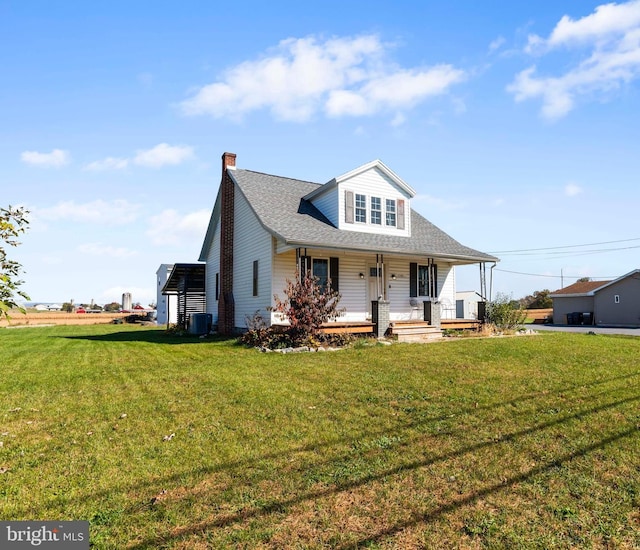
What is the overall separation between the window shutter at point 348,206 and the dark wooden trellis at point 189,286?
1105 centimetres

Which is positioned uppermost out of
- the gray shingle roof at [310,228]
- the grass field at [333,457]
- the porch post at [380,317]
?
the gray shingle roof at [310,228]

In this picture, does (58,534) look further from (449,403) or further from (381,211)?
(381,211)

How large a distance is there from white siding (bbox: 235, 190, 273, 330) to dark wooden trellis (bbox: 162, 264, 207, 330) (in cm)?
573

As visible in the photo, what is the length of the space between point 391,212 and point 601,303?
2843cm

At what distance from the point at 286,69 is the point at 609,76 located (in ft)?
29.6

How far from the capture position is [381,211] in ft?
63.8

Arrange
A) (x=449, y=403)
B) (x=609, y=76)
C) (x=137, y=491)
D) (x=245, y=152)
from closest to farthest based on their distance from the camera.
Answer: (x=137, y=491) → (x=449, y=403) → (x=609, y=76) → (x=245, y=152)

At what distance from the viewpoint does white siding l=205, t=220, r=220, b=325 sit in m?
23.4

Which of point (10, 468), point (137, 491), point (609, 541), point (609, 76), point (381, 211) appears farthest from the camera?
point (381, 211)

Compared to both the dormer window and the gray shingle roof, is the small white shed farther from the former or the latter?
the dormer window

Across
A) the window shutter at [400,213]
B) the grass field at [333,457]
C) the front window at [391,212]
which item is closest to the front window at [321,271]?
the front window at [391,212]

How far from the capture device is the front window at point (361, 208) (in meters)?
18.8

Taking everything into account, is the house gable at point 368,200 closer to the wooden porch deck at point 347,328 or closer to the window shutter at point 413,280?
the window shutter at point 413,280

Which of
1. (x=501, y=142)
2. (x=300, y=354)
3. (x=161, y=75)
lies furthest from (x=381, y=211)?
(x=161, y=75)
